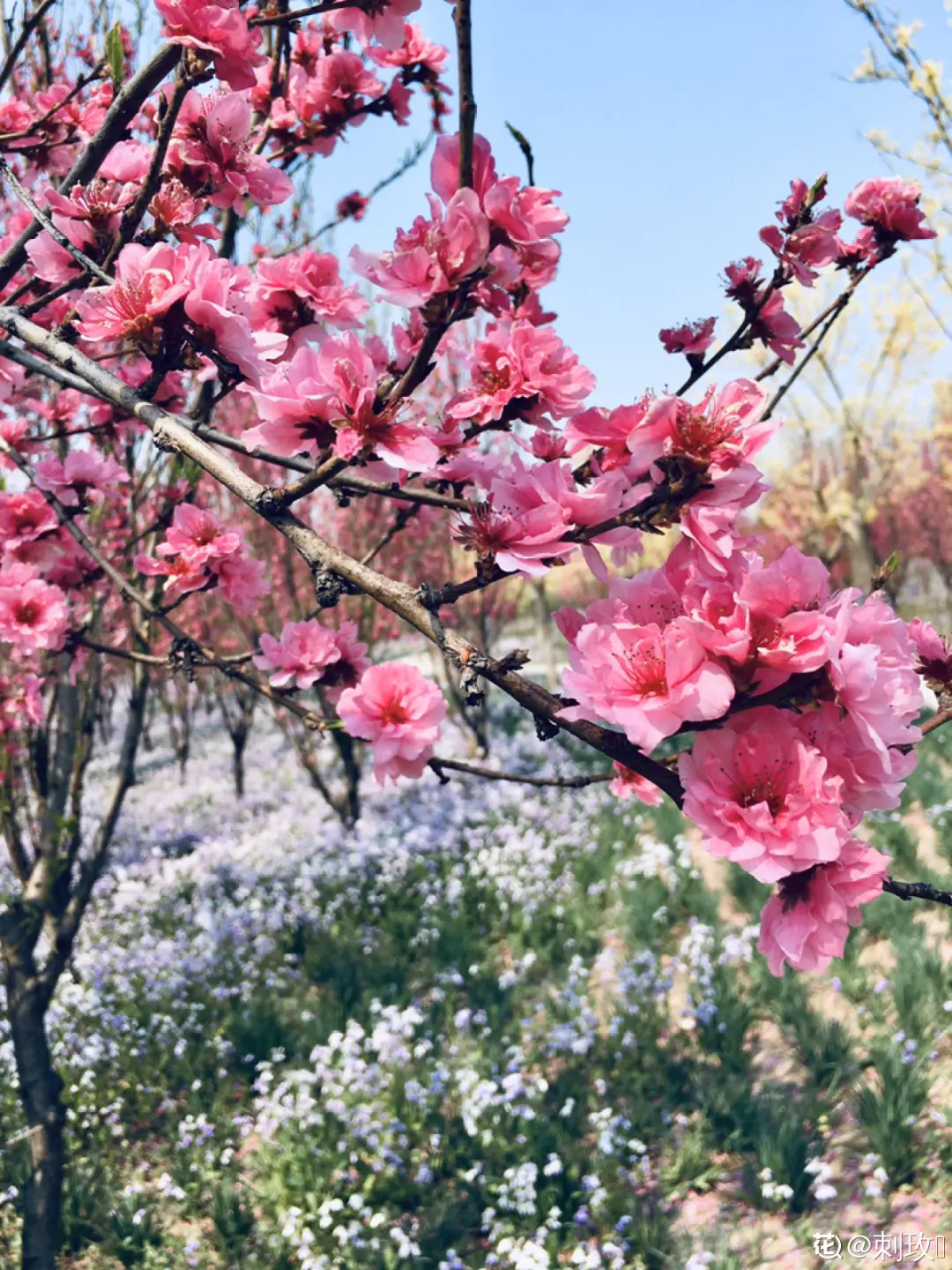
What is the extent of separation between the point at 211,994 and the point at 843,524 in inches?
501

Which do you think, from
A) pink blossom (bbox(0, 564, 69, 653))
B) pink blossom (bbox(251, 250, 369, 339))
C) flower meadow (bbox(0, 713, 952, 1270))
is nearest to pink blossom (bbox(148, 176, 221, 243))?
pink blossom (bbox(251, 250, 369, 339))

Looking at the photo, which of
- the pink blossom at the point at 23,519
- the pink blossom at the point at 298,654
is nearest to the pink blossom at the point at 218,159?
the pink blossom at the point at 298,654

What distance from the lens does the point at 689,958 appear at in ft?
16.6

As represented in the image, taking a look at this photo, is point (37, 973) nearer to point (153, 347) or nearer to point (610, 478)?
point (153, 347)

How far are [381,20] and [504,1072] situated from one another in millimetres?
4299

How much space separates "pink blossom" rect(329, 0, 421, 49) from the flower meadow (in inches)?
112

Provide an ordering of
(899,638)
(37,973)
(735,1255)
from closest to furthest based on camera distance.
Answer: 1. (899,638)
2. (735,1255)
3. (37,973)

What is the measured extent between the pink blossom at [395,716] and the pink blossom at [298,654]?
1.33 ft

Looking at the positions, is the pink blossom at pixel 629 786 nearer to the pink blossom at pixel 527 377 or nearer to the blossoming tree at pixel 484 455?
the blossoming tree at pixel 484 455

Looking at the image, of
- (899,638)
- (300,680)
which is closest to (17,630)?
(300,680)

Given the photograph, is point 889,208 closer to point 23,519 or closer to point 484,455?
point 484,455

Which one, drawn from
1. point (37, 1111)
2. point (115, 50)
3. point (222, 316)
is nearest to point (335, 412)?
point (222, 316)

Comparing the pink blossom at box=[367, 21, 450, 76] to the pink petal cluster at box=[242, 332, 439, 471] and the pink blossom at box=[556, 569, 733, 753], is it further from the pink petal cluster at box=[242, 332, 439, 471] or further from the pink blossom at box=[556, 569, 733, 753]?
the pink blossom at box=[556, 569, 733, 753]

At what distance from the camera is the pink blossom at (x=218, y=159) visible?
1524 mm
